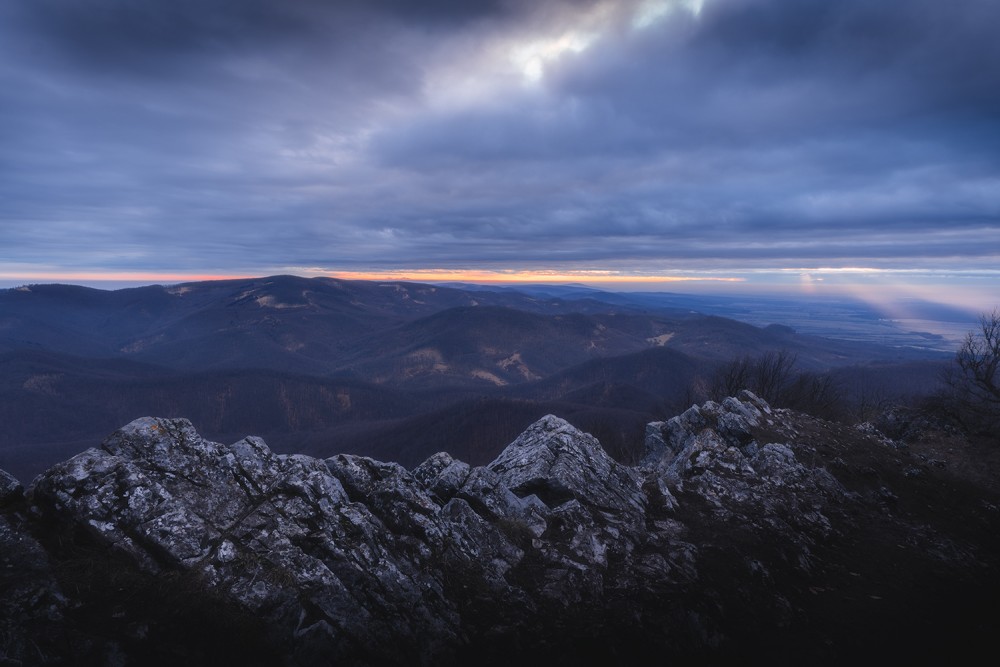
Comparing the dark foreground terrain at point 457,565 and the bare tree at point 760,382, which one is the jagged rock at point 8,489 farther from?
the bare tree at point 760,382

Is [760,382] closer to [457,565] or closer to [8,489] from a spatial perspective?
[457,565]

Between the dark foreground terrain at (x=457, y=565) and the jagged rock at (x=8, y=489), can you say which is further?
the jagged rock at (x=8, y=489)

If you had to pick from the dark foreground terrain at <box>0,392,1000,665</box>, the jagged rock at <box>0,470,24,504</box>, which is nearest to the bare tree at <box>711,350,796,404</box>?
the dark foreground terrain at <box>0,392,1000,665</box>

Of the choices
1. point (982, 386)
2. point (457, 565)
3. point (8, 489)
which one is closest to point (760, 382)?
point (982, 386)

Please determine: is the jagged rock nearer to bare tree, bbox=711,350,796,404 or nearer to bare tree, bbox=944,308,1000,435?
bare tree, bbox=944,308,1000,435

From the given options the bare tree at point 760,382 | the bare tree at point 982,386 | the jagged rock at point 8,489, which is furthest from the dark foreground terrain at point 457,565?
the bare tree at point 760,382

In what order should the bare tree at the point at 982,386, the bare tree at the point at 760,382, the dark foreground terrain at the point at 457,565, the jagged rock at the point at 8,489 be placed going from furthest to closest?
the bare tree at the point at 760,382
the bare tree at the point at 982,386
the jagged rock at the point at 8,489
the dark foreground terrain at the point at 457,565

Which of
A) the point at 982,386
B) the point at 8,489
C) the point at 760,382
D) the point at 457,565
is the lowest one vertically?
the point at 760,382

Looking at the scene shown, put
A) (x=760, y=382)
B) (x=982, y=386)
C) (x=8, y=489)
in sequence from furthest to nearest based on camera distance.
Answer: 1. (x=760, y=382)
2. (x=982, y=386)
3. (x=8, y=489)

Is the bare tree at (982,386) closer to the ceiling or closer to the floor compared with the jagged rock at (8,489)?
closer to the floor

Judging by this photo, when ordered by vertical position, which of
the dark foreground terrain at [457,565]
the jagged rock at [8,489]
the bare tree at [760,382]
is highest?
the jagged rock at [8,489]
